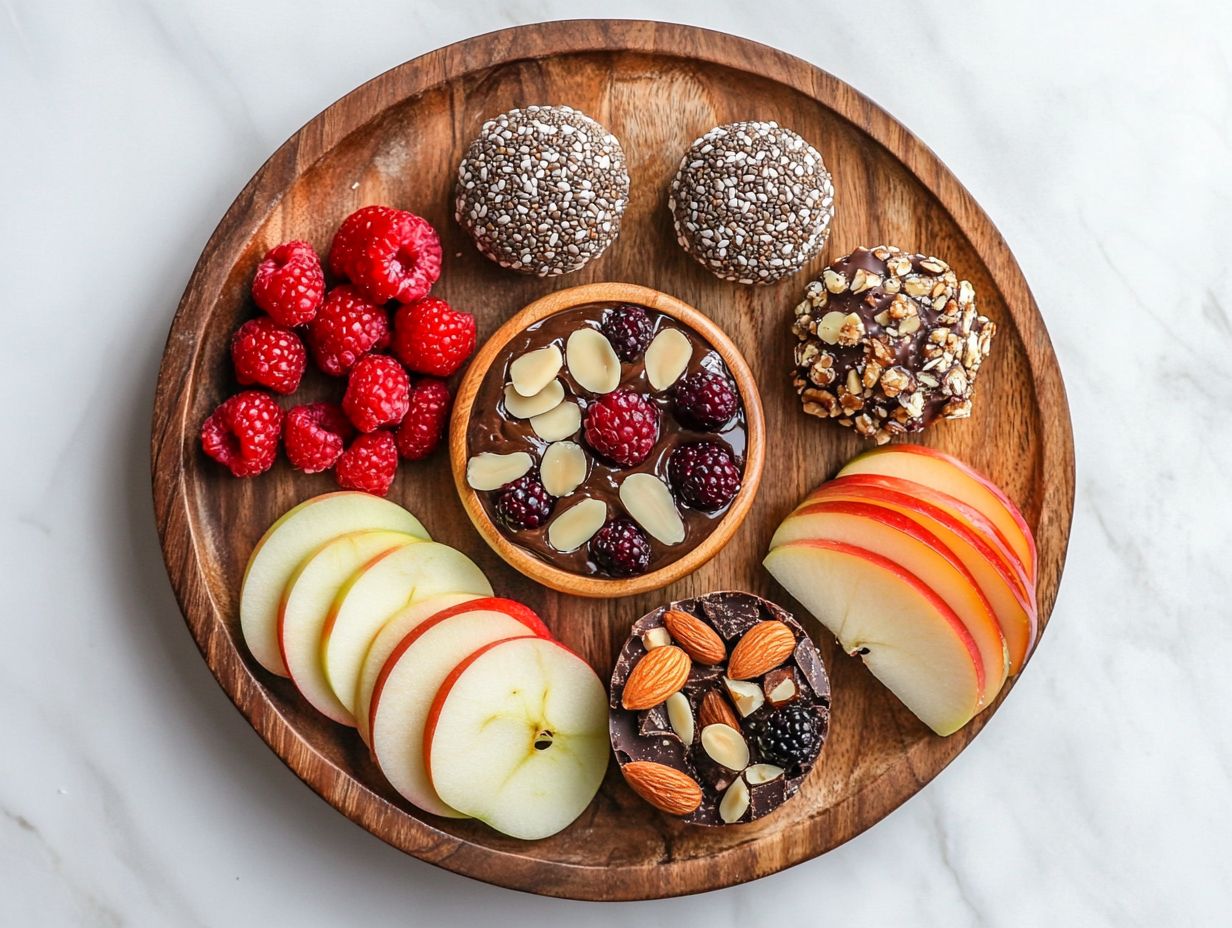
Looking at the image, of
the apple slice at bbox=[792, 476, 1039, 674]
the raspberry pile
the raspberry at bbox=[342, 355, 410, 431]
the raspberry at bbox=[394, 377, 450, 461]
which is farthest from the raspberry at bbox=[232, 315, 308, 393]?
the apple slice at bbox=[792, 476, 1039, 674]

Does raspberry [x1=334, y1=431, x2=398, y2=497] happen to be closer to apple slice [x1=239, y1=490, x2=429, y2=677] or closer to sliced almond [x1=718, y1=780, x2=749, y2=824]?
apple slice [x1=239, y1=490, x2=429, y2=677]

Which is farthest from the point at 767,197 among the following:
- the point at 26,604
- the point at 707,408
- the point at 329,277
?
the point at 26,604

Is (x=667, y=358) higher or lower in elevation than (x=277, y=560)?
higher

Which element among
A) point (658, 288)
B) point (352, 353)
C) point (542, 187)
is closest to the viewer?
point (542, 187)

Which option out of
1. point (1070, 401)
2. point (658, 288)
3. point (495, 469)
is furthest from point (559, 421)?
point (1070, 401)

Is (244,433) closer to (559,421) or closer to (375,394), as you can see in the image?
(375,394)

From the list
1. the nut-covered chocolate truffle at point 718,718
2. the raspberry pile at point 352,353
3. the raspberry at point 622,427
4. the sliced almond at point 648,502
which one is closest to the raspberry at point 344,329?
the raspberry pile at point 352,353

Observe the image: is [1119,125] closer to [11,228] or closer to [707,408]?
[707,408]
